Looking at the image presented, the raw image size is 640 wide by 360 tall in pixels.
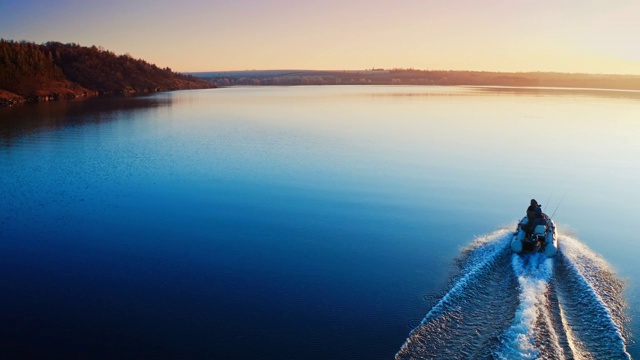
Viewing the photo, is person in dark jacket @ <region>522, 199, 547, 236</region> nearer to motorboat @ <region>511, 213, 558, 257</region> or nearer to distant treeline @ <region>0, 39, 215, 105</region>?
motorboat @ <region>511, 213, 558, 257</region>

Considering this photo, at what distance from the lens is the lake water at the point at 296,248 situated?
7500 mm

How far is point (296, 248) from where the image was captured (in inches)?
445

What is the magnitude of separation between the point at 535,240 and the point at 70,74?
274ft

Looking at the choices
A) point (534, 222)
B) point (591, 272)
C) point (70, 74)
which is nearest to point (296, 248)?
point (534, 222)

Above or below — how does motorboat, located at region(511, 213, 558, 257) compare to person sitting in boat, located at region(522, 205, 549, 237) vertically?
below

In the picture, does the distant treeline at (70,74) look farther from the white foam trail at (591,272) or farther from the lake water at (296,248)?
the white foam trail at (591,272)

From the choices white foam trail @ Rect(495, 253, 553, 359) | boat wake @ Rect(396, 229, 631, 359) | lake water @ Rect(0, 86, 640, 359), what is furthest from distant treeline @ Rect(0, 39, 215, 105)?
white foam trail @ Rect(495, 253, 553, 359)

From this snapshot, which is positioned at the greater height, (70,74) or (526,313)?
(70,74)

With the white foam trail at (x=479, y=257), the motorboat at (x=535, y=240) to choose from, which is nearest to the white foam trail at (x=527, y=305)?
the motorboat at (x=535, y=240)

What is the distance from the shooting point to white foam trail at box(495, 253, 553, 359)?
6.75 m

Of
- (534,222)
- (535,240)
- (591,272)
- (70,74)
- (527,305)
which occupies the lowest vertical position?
(591,272)

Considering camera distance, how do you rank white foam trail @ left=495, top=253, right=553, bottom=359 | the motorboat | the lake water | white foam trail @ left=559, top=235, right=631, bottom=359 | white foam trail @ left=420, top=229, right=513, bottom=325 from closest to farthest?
white foam trail @ left=495, top=253, right=553, bottom=359, the lake water, white foam trail @ left=559, top=235, right=631, bottom=359, white foam trail @ left=420, top=229, right=513, bottom=325, the motorboat

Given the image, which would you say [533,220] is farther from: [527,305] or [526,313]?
[526,313]

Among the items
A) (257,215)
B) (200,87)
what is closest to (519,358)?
(257,215)
